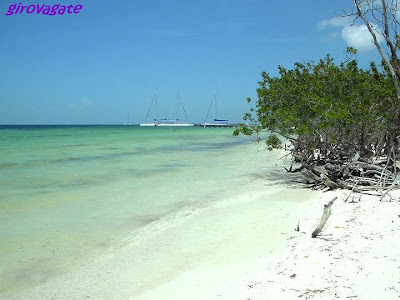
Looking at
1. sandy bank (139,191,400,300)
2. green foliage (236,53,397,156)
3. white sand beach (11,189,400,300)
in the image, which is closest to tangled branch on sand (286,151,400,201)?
green foliage (236,53,397,156)

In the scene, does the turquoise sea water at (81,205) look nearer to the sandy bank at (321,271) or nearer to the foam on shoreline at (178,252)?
the foam on shoreline at (178,252)

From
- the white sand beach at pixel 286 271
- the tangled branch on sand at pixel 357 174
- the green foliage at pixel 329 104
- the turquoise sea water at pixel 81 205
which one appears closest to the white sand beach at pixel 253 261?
the white sand beach at pixel 286 271

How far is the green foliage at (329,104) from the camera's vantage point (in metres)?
7.68

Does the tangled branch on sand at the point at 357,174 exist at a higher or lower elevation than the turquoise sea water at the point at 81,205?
higher

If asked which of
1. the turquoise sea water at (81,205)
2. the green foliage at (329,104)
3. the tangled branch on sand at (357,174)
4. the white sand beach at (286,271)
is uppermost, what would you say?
the green foliage at (329,104)

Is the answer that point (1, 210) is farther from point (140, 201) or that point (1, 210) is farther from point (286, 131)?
point (286, 131)

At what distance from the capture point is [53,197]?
8500mm

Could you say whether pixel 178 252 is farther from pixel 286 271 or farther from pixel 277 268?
pixel 286 271

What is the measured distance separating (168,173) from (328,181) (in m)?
6.07

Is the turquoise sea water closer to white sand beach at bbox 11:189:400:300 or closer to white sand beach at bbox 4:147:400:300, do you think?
white sand beach at bbox 4:147:400:300

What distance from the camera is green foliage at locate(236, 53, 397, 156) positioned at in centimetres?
768

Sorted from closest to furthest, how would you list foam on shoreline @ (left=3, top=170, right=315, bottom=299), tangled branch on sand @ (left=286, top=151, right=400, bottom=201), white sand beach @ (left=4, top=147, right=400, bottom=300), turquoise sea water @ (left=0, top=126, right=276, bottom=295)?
1. white sand beach @ (left=4, top=147, right=400, bottom=300)
2. foam on shoreline @ (left=3, top=170, right=315, bottom=299)
3. turquoise sea water @ (left=0, top=126, right=276, bottom=295)
4. tangled branch on sand @ (left=286, top=151, right=400, bottom=201)

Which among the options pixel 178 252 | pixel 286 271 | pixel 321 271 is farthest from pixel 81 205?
pixel 321 271

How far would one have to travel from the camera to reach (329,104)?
24.8ft
